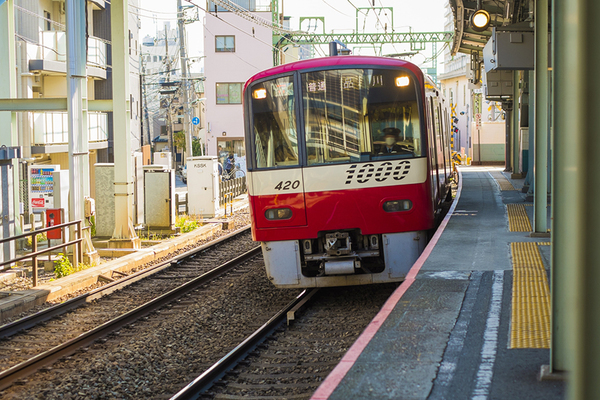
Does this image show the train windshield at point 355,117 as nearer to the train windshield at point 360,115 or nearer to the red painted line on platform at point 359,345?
the train windshield at point 360,115

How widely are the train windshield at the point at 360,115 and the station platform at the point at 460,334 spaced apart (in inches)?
60.9

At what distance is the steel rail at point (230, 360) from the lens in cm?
579

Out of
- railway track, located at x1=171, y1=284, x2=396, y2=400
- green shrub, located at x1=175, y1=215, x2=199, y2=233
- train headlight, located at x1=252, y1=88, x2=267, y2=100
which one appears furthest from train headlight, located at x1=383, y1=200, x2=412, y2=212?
green shrub, located at x1=175, y1=215, x2=199, y2=233

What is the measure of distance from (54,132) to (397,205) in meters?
15.4

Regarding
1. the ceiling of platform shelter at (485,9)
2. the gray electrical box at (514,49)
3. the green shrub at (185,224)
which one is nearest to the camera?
the gray electrical box at (514,49)

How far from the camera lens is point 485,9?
17859 mm

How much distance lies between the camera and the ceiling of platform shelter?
49.6 feet

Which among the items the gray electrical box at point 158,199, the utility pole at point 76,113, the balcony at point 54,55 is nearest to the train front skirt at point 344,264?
the utility pole at point 76,113

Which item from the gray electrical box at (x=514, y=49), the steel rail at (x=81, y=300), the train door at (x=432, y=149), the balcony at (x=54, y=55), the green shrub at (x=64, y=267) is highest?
the balcony at (x=54, y=55)

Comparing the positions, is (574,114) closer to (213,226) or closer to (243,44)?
(213,226)

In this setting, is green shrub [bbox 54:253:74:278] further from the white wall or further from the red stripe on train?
the white wall

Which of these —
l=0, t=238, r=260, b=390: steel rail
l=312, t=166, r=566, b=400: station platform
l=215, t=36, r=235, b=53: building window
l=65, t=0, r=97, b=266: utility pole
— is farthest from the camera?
l=215, t=36, r=235, b=53: building window

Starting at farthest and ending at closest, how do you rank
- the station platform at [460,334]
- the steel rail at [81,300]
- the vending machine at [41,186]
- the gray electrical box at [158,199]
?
the gray electrical box at [158,199] → the vending machine at [41,186] → the steel rail at [81,300] → the station platform at [460,334]

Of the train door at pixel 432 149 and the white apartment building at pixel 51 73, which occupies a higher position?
the white apartment building at pixel 51 73
